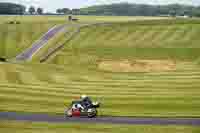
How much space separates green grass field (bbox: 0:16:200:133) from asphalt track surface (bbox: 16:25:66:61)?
7.05m

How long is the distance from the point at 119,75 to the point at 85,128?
3290 cm

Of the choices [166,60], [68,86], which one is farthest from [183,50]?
[68,86]

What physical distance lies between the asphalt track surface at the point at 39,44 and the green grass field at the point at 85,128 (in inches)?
→ 2109

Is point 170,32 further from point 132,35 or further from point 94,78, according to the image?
point 94,78

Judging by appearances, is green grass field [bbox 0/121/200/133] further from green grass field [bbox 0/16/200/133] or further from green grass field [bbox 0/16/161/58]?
green grass field [bbox 0/16/161/58]

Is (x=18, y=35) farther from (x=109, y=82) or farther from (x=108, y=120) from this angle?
(x=108, y=120)

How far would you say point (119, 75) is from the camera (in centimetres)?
6931

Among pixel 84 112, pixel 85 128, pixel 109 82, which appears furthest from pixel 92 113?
pixel 109 82

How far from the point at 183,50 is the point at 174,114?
5451 centimetres

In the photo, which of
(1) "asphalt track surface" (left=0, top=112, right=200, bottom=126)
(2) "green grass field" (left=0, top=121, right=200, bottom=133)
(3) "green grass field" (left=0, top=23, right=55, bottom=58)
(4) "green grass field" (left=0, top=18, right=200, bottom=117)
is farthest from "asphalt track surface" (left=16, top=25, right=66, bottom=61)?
(2) "green grass field" (left=0, top=121, right=200, bottom=133)

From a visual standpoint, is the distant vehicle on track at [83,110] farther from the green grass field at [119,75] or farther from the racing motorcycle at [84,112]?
the green grass field at [119,75]

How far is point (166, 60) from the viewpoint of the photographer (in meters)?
85.9

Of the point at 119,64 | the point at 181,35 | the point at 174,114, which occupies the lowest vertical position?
the point at 174,114

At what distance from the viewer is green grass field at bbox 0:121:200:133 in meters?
36.0
